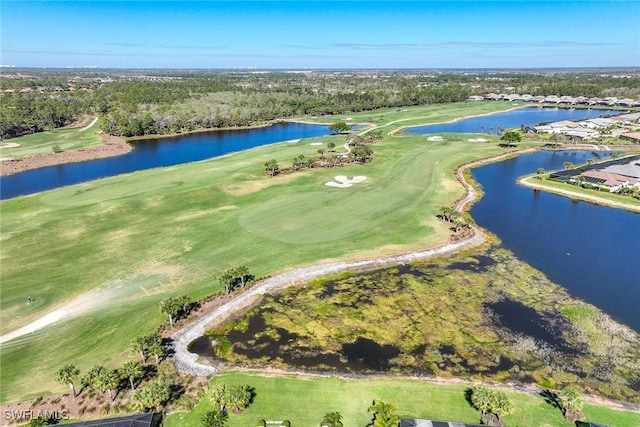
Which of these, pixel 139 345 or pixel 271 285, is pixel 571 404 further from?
pixel 139 345

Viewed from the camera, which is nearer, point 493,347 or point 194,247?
point 493,347

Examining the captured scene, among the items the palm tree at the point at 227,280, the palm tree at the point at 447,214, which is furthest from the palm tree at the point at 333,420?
the palm tree at the point at 447,214

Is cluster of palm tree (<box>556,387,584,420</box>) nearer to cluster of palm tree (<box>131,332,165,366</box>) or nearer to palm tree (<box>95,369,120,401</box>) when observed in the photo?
cluster of palm tree (<box>131,332,165,366</box>)

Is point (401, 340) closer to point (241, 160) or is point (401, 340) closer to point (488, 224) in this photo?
point (488, 224)

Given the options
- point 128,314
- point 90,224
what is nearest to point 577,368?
point 128,314

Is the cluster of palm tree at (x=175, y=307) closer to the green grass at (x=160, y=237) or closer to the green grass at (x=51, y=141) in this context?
the green grass at (x=160, y=237)

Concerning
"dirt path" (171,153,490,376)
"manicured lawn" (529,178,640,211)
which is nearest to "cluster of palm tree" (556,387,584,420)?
"dirt path" (171,153,490,376)

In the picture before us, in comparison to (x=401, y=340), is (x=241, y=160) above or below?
above
